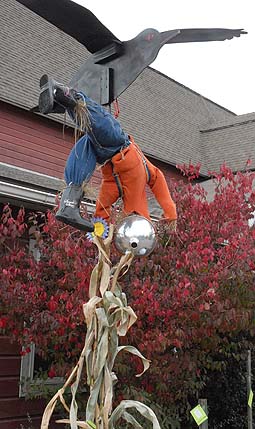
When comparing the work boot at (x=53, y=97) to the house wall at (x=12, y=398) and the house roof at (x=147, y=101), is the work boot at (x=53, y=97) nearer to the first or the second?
the house wall at (x=12, y=398)

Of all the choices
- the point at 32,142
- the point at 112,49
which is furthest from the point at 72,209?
the point at 32,142

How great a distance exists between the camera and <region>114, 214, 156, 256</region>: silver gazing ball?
274 cm

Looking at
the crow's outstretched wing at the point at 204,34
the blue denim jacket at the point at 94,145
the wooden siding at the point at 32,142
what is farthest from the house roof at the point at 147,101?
the blue denim jacket at the point at 94,145

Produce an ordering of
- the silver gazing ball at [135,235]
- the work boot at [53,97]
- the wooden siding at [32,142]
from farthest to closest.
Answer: the wooden siding at [32,142] < the silver gazing ball at [135,235] < the work boot at [53,97]

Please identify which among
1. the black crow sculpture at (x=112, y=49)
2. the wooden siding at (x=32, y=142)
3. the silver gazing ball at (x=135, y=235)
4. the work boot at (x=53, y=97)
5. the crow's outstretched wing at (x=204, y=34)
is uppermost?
the wooden siding at (x=32, y=142)

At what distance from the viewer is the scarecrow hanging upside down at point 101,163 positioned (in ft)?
8.01

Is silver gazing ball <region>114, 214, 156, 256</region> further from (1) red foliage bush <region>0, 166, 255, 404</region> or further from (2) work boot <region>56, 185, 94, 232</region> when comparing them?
(1) red foliage bush <region>0, 166, 255, 404</region>

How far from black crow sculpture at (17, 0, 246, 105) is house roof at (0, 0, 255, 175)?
15.6 ft

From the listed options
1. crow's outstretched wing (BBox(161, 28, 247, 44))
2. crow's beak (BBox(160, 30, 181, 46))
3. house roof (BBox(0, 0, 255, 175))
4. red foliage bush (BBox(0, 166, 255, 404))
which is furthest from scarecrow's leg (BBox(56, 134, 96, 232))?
house roof (BBox(0, 0, 255, 175))

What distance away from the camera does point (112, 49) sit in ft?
9.41

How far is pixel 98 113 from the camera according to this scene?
8.52 ft

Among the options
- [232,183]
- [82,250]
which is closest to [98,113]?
[82,250]

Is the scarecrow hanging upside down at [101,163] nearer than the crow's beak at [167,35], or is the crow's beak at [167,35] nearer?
the scarecrow hanging upside down at [101,163]

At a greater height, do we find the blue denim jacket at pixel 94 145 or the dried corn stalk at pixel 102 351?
the blue denim jacket at pixel 94 145
